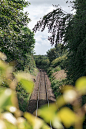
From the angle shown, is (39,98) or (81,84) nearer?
(81,84)

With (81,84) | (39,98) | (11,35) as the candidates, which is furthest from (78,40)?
(39,98)

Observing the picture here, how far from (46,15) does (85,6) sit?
2439mm

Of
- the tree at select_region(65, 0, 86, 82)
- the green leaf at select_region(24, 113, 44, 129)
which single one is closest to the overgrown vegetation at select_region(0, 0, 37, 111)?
the tree at select_region(65, 0, 86, 82)

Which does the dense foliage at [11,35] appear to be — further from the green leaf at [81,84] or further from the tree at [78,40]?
the green leaf at [81,84]

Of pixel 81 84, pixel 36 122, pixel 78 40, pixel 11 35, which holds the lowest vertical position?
pixel 36 122

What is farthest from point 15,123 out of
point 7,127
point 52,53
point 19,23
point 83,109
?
point 52,53

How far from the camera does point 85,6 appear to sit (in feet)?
22.2

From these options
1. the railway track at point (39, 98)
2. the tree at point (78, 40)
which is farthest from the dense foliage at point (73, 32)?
the railway track at point (39, 98)

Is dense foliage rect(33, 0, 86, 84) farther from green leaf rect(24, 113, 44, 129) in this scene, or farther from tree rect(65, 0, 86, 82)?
green leaf rect(24, 113, 44, 129)

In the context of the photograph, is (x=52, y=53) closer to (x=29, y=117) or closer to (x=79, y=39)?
(x=79, y=39)

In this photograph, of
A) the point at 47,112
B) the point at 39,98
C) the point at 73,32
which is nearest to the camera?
the point at 47,112

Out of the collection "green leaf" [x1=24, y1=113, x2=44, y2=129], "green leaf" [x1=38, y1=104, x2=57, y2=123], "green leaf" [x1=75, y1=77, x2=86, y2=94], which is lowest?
"green leaf" [x1=24, y1=113, x2=44, y2=129]

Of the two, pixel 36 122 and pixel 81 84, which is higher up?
pixel 81 84

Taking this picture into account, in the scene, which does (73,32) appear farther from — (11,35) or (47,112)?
(47,112)
